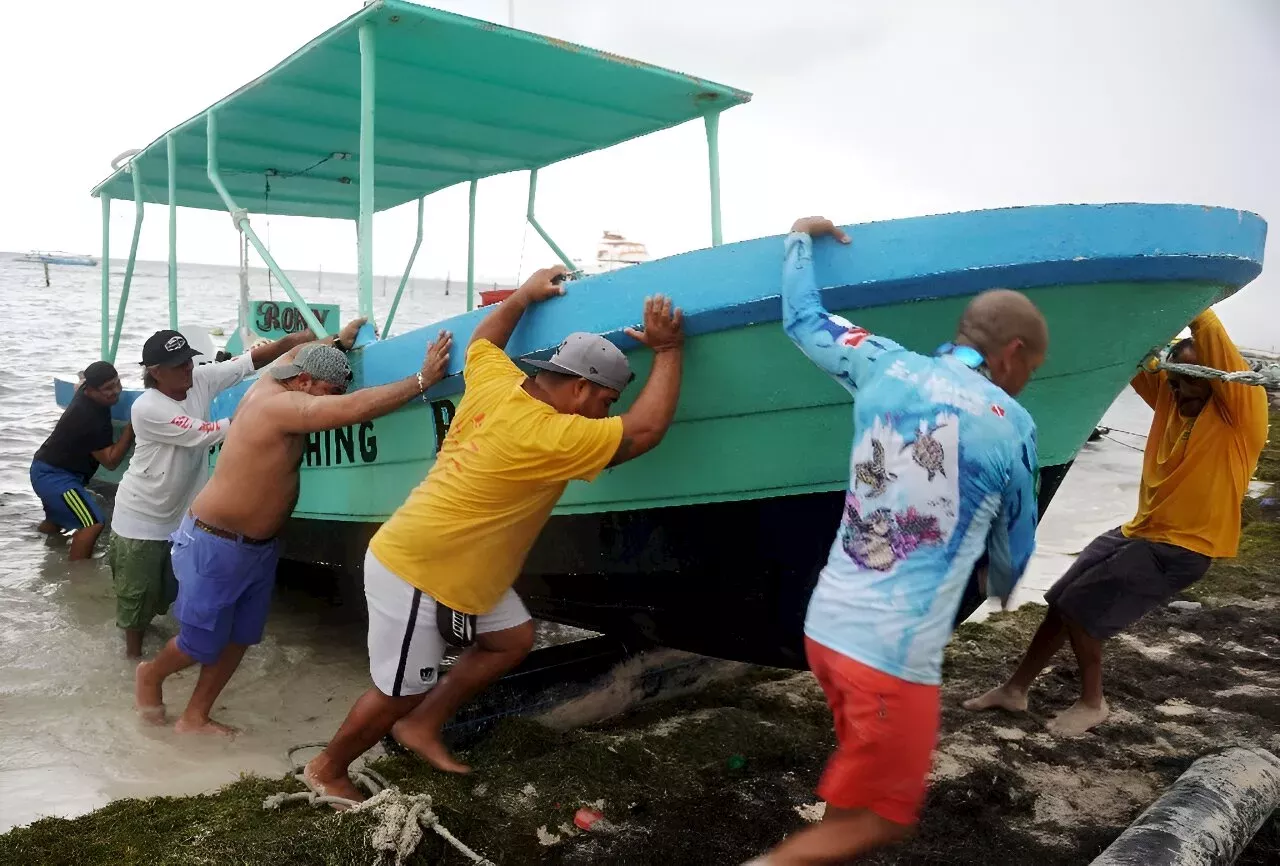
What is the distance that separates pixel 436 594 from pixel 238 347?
189 inches

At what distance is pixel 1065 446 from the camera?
2715mm

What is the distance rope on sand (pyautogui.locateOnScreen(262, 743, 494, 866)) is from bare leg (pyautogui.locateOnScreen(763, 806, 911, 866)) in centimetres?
87

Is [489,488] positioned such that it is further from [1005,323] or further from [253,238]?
[253,238]

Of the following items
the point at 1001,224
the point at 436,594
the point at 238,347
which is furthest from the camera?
the point at 238,347

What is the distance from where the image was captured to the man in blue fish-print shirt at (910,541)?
1.90 m

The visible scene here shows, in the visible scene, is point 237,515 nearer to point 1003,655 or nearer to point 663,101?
point 663,101

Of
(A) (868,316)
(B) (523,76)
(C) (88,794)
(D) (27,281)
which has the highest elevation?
(D) (27,281)

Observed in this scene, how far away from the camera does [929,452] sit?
1.90 metres

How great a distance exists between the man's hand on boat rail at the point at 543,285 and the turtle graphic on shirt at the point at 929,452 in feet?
4.29

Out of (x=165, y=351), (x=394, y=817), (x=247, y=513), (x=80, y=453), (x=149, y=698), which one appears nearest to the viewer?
(x=394, y=817)

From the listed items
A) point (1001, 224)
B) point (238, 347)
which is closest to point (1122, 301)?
point (1001, 224)

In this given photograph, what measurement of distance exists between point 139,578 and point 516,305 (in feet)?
8.68

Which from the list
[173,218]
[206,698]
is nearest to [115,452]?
[173,218]

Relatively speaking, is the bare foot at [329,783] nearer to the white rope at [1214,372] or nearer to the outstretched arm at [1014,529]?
the outstretched arm at [1014,529]
